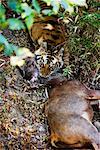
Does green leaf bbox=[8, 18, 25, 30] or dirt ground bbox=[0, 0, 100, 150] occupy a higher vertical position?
green leaf bbox=[8, 18, 25, 30]

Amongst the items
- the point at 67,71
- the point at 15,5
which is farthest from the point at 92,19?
the point at 15,5

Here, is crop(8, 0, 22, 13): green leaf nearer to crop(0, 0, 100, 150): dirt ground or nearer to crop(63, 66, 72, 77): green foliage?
crop(0, 0, 100, 150): dirt ground

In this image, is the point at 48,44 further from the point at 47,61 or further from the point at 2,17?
the point at 2,17

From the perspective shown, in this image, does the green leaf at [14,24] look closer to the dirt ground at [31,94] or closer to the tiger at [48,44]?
the dirt ground at [31,94]

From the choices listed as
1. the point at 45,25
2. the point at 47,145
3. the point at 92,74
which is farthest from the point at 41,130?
the point at 45,25

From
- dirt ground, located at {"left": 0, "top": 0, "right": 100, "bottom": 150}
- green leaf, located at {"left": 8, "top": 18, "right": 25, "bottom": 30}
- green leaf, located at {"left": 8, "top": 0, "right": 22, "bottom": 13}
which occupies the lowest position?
dirt ground, located at {"left": 0, "top": 0, "right": 100, "bottom": 150}

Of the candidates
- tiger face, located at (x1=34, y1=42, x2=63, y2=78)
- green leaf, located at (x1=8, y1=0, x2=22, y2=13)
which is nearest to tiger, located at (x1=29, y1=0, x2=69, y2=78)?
tiger face, located at (x1=34, y1=42, x2=63, y2=78)

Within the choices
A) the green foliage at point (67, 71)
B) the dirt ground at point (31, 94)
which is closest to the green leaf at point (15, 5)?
the dirt ground at point (31, 94)
